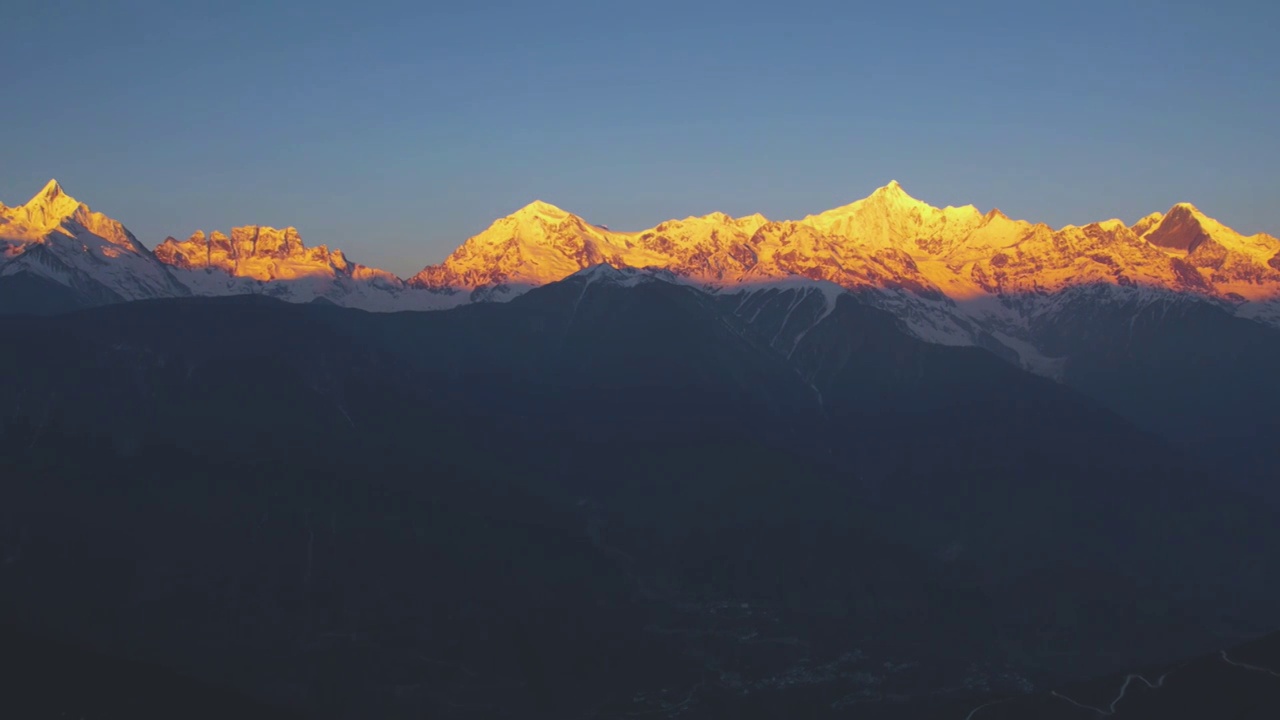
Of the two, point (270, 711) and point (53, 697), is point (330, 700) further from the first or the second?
point (53, 697)

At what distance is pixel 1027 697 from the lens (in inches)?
6038

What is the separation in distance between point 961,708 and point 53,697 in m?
89.4

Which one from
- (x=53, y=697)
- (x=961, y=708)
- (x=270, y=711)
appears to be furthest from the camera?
(x=961, y=708)

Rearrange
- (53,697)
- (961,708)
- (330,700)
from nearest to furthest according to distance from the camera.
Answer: (53,697) → (961,708) → (330,700)

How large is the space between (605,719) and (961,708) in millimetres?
39785

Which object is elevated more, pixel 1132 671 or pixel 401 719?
pixel 1132 671

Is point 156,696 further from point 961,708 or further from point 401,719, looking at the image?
point 961,708

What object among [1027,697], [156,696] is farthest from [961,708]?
[156,696]

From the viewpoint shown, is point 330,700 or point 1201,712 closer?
point 1201,712

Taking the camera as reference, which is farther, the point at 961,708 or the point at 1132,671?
the point at 961,708

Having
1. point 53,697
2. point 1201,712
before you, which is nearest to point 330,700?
point 53,697

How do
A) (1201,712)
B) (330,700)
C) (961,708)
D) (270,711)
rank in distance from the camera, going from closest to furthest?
(1201,712) < (270,711) < (961,708) < (330,700)

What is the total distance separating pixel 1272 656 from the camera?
13825 cm

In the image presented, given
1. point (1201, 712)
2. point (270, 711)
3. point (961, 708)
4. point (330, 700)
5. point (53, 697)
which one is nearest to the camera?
point (1201, 712)
